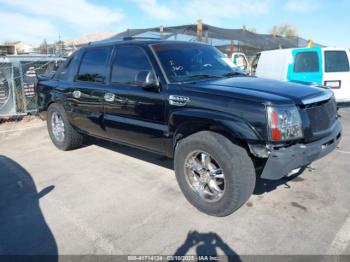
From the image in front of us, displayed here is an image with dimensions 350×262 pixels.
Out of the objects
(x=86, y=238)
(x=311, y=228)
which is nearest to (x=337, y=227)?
(x=311, y=228)

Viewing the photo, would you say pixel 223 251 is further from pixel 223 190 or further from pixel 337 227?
pixel 337 227

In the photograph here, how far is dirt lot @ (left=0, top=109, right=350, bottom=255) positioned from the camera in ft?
10.2

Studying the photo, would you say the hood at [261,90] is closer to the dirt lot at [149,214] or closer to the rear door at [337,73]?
the dirt lot at [149,214]

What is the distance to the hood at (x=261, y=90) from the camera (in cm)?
324

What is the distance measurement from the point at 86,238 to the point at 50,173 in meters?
2.13

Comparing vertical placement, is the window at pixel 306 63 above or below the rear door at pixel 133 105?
above

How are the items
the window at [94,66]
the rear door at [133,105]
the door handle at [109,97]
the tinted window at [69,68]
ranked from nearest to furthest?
the rear door at [133,105] → the door handle at [109,97] → the window at [94,66] → the tinted window at [69,68]

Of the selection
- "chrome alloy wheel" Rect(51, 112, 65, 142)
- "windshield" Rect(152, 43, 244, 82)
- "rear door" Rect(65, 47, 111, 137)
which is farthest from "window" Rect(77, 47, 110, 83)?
"chrome alloy wheel" Rect(51, 112, 65, 142)

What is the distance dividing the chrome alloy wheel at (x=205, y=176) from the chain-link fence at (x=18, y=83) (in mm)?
6135

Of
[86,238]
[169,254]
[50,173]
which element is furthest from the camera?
[50,173]

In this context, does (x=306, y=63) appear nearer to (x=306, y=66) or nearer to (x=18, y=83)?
(x=306, y=66)

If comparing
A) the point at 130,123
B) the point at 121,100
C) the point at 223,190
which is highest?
the point at 121,100

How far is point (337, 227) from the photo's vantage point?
329cm

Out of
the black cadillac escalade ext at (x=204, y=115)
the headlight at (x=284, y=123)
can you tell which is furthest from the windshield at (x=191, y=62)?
the headlight at (x=284, y=123)
